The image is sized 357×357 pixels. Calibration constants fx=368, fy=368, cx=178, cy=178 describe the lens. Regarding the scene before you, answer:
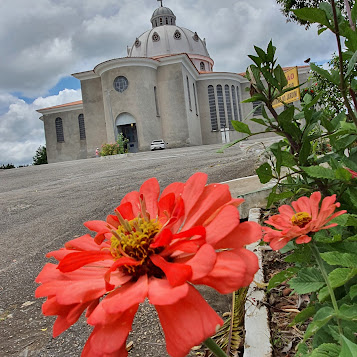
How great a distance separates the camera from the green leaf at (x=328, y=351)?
0.68 meters

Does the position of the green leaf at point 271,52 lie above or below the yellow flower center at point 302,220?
above

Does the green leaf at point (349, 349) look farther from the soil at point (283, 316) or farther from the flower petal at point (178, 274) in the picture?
the soil at point (283, 316)

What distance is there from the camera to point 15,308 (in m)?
2.31

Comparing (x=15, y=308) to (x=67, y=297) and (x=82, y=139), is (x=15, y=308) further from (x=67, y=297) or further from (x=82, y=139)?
(x=82, y=139)

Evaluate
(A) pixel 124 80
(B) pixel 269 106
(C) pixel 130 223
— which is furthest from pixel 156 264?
(A) pixel 124 80

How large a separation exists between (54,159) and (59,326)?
117 ft

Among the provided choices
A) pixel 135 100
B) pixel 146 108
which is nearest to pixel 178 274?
pixel 135 100

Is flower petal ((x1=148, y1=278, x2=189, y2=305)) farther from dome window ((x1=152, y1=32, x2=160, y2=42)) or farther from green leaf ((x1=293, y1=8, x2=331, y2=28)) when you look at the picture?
dome window ((x1=152, y1=32, x2=160, y2=42))

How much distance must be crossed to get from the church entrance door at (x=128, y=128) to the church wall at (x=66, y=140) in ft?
22.7

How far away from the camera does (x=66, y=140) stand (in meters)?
33.9

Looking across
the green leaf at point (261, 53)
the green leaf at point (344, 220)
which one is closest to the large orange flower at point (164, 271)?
the green leaf at point (344, 220)

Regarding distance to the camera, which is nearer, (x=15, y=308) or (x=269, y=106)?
(x=269, y=106)

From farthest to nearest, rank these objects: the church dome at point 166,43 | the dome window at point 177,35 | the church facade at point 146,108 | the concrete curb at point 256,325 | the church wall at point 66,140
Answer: the dome window at point 177,35, the church dome at point 166,43, the church wall at point 66,140, the church facade at point 146,108, the concrete curb at point 256,325

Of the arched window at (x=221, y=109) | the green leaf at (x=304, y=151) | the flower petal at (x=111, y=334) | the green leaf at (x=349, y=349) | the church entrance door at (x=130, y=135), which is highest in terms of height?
the arched window at (x=221, y=109)
